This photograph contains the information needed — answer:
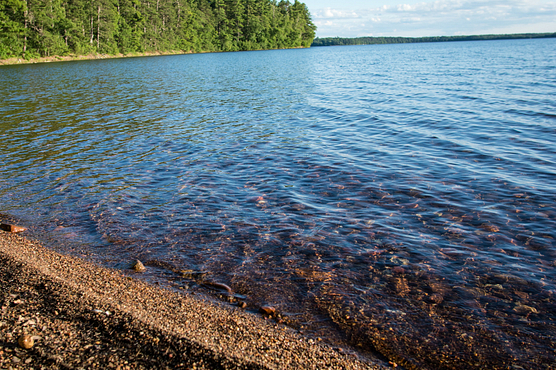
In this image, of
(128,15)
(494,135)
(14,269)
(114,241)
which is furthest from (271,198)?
→ (128,15)

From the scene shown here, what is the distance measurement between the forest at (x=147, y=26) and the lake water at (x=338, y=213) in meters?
61.9

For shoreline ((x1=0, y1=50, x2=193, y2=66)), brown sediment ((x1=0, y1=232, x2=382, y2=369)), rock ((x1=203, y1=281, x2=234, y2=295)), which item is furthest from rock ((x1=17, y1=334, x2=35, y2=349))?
shoreline ((x1=0, y1=50, x2=193, y2=66))

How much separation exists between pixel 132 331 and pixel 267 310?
6.41ft

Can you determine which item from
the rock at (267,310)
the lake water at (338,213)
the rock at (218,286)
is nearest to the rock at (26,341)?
the lake water at (338,213)

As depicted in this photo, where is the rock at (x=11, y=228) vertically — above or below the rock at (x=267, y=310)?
above

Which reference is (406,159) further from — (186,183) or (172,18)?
(172,18)

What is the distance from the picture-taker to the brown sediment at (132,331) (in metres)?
4.17

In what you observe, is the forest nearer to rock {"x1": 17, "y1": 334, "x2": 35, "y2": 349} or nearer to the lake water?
the lake water

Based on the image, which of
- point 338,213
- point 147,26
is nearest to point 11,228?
point 338,213

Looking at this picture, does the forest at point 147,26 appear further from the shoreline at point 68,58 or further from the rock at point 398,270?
the rock at point 398,270

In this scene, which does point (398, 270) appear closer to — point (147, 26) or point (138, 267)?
point (138, 267)

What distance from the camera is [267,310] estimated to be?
216 inches

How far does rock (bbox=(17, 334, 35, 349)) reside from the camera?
427 centimetres

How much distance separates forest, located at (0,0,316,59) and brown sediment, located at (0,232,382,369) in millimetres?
78552
